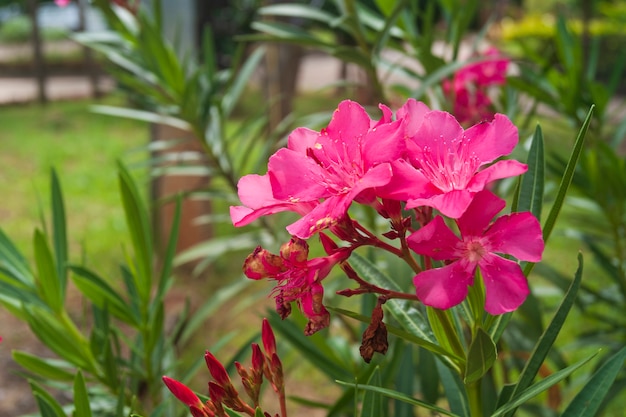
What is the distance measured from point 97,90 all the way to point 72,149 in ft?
9.38

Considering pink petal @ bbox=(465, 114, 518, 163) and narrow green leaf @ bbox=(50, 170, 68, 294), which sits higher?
pink petal @ bbox=(465, 114, 518, 163)

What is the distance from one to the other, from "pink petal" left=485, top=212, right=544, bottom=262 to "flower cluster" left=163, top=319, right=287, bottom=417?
0.62ft

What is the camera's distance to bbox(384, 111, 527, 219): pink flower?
50 cm

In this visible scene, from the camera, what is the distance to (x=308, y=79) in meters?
9.70

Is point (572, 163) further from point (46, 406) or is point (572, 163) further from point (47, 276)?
point (47, 276)

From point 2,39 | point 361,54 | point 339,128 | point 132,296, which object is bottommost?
point 2,39

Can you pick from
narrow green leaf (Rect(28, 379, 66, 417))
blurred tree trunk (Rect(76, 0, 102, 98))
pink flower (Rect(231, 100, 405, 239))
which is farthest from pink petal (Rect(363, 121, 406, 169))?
blurred tree trunk (Rect(76, 0, 102, 98))

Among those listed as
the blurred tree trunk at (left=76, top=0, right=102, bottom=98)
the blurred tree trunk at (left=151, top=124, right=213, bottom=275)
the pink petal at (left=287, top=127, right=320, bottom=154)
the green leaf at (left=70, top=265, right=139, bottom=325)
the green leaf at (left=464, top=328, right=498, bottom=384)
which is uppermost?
the pink petal at (left=287, top=127, right=320, bottom=154)

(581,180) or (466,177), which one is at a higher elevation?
(466,177)

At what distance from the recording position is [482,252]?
517mm

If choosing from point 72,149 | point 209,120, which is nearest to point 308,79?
point 72,149

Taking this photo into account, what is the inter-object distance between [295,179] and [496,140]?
13 cm

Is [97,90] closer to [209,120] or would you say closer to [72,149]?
[72,149]

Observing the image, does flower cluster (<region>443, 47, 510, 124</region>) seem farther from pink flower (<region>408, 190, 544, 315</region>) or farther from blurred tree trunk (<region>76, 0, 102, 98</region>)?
blurred tree trunk (<region>76, 0, 102, 98</region>)
